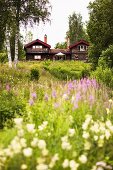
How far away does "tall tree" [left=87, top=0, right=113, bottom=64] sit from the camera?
3466 cm

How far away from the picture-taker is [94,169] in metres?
4.85

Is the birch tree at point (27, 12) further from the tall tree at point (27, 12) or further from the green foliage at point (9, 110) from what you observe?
the green foliage at point (9, 110)

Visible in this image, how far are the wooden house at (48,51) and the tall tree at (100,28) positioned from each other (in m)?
37.1

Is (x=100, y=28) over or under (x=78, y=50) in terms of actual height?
over

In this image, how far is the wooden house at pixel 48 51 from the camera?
73688 mm

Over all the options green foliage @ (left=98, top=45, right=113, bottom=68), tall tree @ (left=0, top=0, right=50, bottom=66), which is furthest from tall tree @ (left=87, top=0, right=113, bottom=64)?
green foliage @ (left=98, top=45, right=113, bottom=68)

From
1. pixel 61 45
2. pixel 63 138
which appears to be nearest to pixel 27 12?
pixel 63 138

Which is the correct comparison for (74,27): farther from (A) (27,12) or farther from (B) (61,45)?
(A) (27,12)

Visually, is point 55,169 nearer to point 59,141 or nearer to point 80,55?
point 59,141

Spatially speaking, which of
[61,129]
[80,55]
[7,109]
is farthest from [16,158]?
[80,55]

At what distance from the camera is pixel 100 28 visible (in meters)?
34.8

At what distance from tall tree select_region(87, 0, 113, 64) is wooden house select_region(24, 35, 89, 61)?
37067 mm

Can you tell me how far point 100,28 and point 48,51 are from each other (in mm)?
39809

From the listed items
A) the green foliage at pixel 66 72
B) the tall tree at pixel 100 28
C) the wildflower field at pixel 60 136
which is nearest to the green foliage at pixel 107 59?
the green foliage at pixel 66 72
